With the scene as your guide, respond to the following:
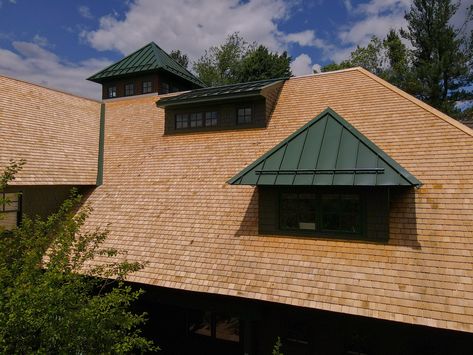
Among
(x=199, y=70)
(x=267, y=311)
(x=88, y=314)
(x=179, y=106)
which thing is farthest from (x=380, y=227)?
(x=199, y=70)

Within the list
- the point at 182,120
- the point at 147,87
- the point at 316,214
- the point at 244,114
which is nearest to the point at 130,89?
the point at 147,87

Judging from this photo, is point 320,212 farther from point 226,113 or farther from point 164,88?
point 164,88

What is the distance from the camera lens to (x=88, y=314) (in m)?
4.98

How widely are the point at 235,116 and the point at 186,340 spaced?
854 cm

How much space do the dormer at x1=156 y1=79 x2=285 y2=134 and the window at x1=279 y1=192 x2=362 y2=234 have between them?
15.6 feet

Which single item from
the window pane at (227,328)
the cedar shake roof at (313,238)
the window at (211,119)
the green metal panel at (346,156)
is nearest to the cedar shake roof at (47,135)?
the cedar shake roof at (313,238)

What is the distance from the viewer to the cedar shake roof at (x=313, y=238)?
692 centimetres

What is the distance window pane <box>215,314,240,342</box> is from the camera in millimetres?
10883

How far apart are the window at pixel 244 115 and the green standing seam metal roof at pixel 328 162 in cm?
426

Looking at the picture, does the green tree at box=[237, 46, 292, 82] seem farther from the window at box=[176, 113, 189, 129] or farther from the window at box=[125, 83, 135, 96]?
the window at box=[176, 113, 189, 129]

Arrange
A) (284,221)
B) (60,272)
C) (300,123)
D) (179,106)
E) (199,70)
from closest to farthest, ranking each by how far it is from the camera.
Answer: (60,272) < (284,221) < (300,123) < (179,106) < (199,70)

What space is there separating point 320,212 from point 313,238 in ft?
2.29

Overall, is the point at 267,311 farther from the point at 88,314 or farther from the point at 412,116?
the point at 412,116

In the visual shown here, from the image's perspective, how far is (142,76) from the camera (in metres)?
22.2
